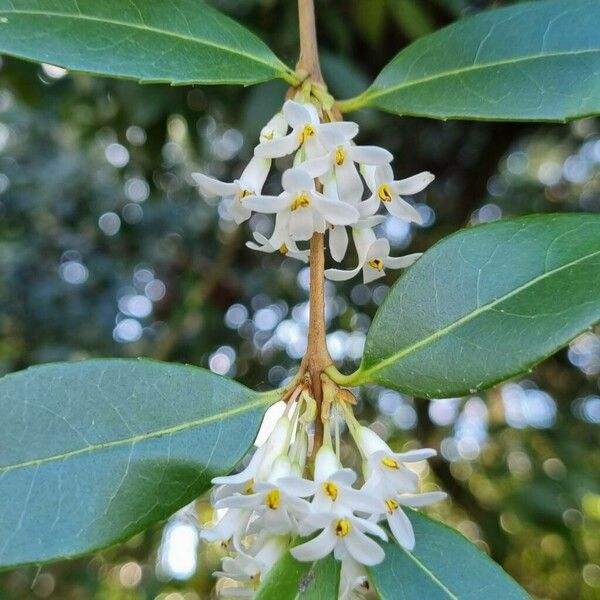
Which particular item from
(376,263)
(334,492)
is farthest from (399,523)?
(376,263)

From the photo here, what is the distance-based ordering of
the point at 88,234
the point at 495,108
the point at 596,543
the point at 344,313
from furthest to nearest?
the point at 596,543 → the point at 88,234 → the point at 344,313 → the point at 495,108

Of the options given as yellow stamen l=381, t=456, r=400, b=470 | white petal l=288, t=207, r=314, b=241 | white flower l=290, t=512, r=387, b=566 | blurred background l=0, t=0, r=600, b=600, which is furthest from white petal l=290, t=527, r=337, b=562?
blurred background l=0, t=0, r=600, b=600

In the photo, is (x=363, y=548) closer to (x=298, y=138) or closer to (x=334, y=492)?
(x=334, y=492)

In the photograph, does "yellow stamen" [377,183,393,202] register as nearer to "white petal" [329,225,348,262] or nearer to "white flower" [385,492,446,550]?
"white petal" [329,225,348,262]

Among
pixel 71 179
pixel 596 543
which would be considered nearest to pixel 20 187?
pixel 71 179

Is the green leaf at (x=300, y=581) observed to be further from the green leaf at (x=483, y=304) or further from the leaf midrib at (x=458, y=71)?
the leaf midrib at (x=458, y=71)

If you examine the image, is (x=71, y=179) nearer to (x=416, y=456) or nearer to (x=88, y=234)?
(x=88, y=234)

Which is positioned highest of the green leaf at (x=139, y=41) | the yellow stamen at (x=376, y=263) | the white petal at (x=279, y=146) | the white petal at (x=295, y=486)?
the green leaf at (x=139, y=41)

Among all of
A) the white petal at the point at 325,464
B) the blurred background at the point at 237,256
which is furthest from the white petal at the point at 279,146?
the blurred background at the point at 237,256
